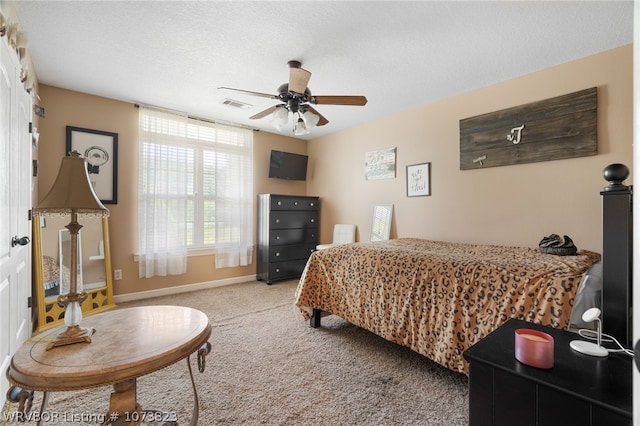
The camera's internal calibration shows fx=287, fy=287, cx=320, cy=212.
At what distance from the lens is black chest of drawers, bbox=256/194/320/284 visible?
13.7ft

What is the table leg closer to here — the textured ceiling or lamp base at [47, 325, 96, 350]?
lamp base at [47, 325, 96, 350]

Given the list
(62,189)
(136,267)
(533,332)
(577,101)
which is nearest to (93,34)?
(62,189)

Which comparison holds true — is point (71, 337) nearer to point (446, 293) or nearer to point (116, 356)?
point (116, 356)

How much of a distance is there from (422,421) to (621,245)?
1179 mm

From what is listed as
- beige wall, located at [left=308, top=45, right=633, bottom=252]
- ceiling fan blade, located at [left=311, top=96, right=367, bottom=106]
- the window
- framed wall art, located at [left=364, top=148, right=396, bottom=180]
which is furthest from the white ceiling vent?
framed wall art, located at [left=364, top=148, right=396, bottom=180]

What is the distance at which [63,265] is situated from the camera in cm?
289

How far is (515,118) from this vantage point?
2.74 m

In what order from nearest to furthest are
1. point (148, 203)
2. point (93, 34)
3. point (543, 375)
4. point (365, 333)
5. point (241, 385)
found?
point (543, 375) → point (241, 385) → point (93, 34) → point (365, 333) → point (148, 203)

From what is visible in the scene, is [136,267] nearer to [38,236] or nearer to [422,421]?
[38,236]

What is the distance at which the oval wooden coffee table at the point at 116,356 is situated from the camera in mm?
803

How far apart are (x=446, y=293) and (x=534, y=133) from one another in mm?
1902

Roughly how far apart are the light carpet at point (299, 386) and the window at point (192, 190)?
63.7 inches

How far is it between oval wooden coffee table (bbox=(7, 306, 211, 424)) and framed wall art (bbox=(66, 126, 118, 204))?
2607mm

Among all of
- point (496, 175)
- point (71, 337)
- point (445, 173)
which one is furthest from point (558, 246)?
point (71, 337)
